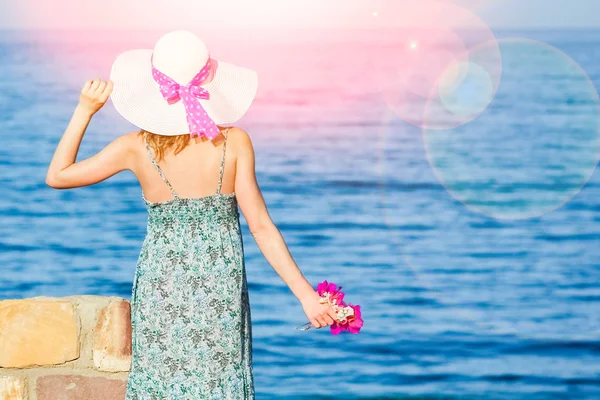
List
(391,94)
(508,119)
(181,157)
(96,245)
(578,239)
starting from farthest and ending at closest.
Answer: (391,94) < (508,119) < (578,239) < (96,245) < (181,157)

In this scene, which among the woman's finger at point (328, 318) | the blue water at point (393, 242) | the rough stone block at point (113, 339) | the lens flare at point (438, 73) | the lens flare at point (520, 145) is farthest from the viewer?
the lens flare at point (438, 73)

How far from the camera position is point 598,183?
50.4 feet

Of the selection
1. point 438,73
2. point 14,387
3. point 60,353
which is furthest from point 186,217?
point 438,73

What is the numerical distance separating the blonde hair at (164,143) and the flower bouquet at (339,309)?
0.49m

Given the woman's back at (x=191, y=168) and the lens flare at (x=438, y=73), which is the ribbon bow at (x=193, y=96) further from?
the lens flare at (x=438, y=73)

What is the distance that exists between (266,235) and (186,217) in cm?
20

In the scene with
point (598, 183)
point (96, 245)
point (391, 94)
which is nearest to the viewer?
point (96, 245)

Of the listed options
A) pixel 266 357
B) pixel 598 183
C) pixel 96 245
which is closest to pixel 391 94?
pixel 598 183

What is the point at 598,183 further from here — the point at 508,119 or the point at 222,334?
the point at 222,334

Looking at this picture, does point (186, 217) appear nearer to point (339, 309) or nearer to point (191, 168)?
point (191, 168)

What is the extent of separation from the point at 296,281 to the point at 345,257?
6.89 meters

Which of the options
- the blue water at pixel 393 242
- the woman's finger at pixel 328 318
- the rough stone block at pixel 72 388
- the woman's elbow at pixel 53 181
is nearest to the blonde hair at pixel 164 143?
the woman's elbow at pixel 53 181

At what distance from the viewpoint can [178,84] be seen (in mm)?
3012

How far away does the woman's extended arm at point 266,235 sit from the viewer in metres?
3.04
